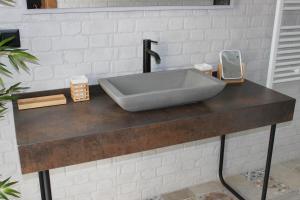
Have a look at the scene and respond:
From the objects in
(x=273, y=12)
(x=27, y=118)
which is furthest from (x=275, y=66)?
(x=27, y=118)

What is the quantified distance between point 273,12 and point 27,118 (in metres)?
1.74

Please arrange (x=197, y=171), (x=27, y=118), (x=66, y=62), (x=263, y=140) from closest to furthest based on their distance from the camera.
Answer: (x=27, y=118) → (x=66, y=62) → (x=197, y=171) → (x=263, y=140)

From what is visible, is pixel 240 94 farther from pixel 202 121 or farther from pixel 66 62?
pixel 66 62

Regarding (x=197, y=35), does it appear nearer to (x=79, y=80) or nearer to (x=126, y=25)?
(x=126, y=25)

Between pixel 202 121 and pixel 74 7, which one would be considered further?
pixel 74 7

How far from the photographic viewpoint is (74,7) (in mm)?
1675

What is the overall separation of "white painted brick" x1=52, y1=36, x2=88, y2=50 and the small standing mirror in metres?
0.83

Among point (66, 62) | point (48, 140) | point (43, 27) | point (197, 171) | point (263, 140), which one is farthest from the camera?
point (263, 140)

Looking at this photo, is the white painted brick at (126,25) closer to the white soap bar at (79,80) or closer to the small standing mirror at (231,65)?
the white soap bar at (79,80)

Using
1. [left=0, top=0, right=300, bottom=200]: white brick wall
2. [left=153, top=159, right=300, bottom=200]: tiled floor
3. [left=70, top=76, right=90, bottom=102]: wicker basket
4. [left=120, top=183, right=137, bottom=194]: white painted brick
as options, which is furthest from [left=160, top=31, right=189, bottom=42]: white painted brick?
[left=153, top=159, right=300, bottom=200]: tiled floor

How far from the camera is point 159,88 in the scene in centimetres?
180

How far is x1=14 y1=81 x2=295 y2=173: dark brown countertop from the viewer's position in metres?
1.25

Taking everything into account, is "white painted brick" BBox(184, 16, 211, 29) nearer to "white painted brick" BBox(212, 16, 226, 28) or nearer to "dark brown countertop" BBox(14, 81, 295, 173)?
"white painted brick" BBox(212, 16, 226, 28)

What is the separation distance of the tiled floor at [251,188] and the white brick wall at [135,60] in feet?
0.21
